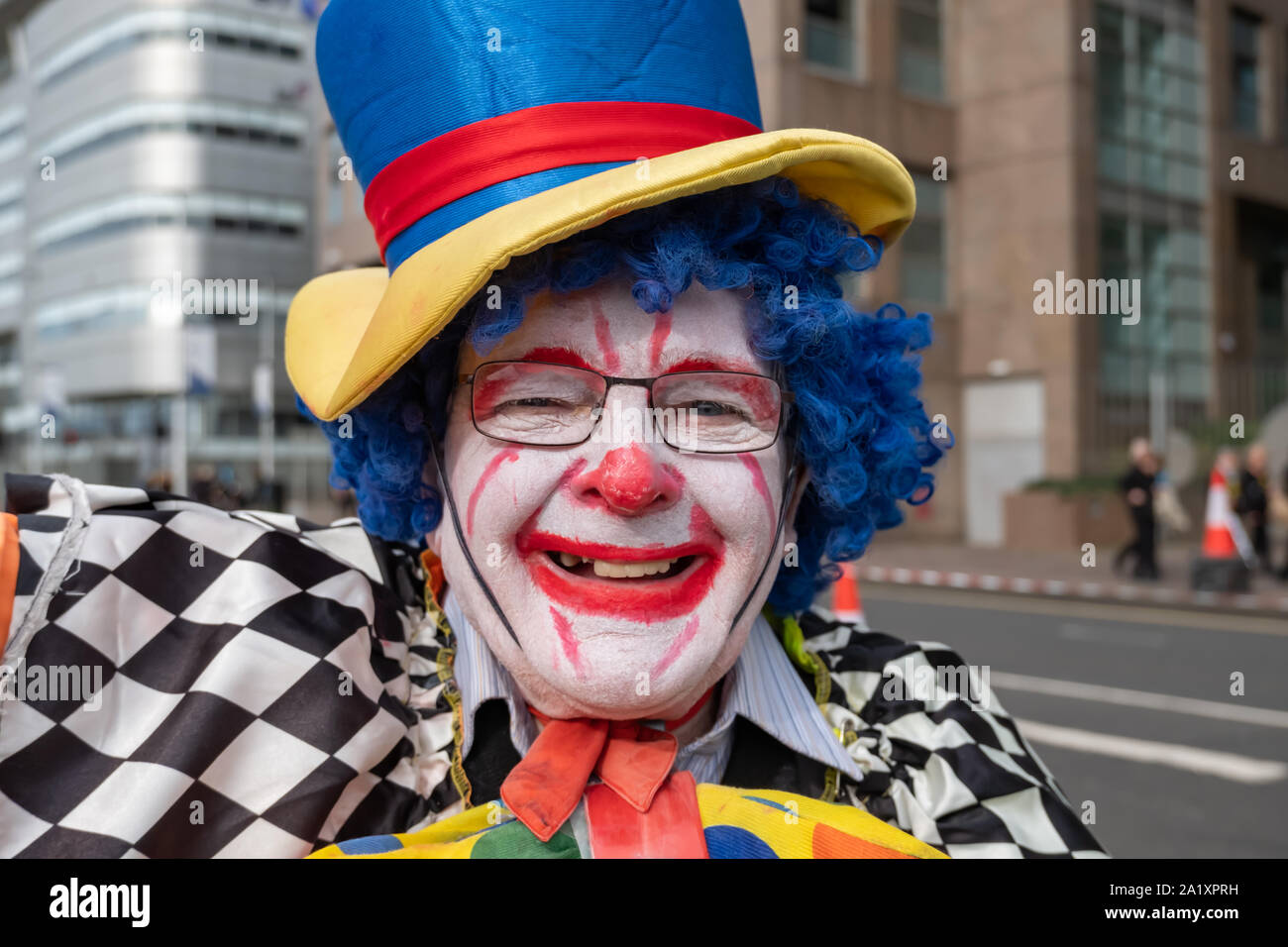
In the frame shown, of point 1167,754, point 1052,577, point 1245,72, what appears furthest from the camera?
point 1245,72

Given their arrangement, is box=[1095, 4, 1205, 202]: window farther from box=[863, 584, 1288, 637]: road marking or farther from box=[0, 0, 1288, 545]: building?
box=[863, 584, 1288, 637]: road marking

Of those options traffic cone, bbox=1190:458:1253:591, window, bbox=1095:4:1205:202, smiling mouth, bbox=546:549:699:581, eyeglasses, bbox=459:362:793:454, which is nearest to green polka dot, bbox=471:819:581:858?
smiling mouth, bbox=546:549:699:581

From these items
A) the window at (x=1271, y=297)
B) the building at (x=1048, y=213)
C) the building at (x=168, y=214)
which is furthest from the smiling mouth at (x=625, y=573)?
the building at (x=168, y=214)

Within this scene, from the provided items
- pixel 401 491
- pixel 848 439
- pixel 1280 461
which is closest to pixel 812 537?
pixel 848 439

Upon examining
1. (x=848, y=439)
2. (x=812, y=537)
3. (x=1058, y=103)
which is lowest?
(x=812, y=537)

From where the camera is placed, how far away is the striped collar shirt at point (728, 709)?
63.6 inches

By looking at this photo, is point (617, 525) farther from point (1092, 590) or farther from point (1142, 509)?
point (1142, 509)

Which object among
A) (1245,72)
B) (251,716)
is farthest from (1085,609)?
(1245,72)

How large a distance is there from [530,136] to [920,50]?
1983 centimetres

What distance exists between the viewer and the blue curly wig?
1446 mm

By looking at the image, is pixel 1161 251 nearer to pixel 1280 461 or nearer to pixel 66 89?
pixel 1280 461

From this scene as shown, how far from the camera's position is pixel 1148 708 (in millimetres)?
6453

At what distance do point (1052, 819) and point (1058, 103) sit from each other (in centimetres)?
1991
